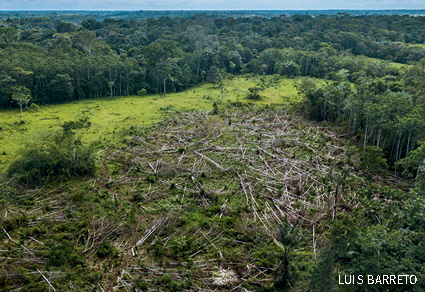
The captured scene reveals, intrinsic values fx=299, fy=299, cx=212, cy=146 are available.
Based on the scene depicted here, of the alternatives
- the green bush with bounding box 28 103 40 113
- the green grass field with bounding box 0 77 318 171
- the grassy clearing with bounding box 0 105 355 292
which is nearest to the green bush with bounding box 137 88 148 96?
the green grass field with bounding box 0 77 318 171

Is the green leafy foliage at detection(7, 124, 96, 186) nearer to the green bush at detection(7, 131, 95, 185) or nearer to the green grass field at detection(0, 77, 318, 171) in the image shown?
the green bush at detection(7, 131, 95, 185)

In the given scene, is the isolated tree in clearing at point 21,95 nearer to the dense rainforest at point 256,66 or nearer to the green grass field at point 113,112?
the dense rainforest at point 256,66

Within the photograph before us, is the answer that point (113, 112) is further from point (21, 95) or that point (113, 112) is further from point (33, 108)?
point (21, 95)

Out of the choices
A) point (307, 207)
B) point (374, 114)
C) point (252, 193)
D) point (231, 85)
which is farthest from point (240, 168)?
point (231, 85)

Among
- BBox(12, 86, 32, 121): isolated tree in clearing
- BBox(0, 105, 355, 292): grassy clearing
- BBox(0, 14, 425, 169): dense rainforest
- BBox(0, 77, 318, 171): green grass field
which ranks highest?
BBox(0, 14, 425, 169): dense rainforest

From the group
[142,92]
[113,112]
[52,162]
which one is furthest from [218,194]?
[142,92]

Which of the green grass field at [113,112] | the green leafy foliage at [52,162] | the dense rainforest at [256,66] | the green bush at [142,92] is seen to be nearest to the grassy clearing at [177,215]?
the green leafy foliage at [52,162]
